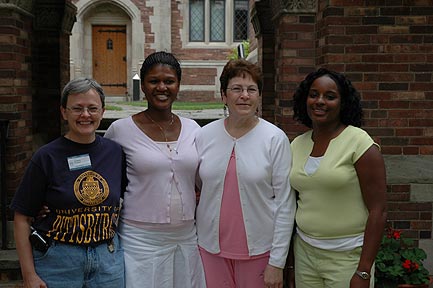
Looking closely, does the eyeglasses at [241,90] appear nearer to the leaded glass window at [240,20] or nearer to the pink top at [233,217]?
the pink top at [233,217]

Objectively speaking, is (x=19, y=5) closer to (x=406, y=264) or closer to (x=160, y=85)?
(x=160, y=85)

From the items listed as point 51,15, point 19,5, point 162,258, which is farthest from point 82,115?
point 51,15

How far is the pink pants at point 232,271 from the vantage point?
2703 mm

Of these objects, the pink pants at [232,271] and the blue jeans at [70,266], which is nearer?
the blue jeans at [70,266]

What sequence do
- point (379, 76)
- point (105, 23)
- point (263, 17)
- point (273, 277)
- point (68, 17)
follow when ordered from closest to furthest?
point (273, 277), point (379, 76), point (68, 17), point (263, 17), point (105, 23)

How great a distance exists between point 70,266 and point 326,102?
1.49 m

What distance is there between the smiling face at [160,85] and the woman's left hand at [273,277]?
104 cm

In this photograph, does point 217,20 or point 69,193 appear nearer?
point 69,193

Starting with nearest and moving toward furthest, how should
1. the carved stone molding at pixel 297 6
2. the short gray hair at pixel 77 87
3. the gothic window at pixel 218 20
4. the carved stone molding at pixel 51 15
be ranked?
the short gray hair at pixel 77 87 < the carved stone molding at pixel 297 6 < the carved stone molding at pixel 51 15 < the gothic window at pixel 218 20

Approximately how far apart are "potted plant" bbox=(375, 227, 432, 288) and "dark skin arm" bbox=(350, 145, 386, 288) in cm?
154

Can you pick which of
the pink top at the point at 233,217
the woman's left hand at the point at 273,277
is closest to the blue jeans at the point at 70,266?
the pink top at the point at 233,217

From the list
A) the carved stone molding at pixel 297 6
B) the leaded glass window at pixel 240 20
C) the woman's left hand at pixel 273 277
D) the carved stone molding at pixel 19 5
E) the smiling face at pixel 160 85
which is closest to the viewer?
the woman's left hand at pixel 273 277

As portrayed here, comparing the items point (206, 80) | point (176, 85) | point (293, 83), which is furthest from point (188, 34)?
point (176, 85)

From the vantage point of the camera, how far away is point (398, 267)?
12.5 feet
